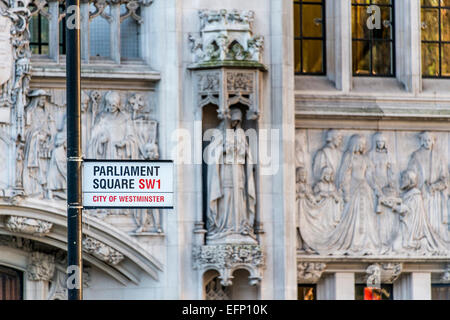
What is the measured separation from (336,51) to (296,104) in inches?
46.0

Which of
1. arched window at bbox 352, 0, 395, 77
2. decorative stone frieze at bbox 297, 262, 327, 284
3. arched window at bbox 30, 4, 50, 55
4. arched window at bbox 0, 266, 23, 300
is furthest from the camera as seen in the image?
arched window at bbox 352, 0, 395, 77

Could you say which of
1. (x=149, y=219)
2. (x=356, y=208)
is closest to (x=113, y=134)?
(x=149, y=219)

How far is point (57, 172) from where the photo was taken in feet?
66.4

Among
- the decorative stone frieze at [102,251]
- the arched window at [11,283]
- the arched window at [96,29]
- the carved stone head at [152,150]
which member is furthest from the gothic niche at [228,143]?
the arched window at [11,283]

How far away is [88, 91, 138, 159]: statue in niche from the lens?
67.0 ft

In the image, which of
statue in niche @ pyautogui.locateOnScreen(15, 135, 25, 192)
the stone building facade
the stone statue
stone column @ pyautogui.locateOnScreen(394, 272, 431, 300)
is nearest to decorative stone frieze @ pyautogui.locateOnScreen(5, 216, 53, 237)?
the stone building facade

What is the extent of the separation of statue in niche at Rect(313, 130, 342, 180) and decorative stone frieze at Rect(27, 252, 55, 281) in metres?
4.04

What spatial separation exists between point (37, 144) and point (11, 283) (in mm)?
1989

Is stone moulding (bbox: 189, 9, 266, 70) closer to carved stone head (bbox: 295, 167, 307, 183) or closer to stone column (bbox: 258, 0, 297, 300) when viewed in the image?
stone column (bbox: 258, 0, 297, 300)

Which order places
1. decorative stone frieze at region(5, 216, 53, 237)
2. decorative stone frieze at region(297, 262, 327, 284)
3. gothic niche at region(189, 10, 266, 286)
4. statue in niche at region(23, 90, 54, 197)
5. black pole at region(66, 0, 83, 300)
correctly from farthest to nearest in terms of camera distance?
decorative stone frieze at region(297, 262, 327, 284) < gothic niche at region(189, 10, 266, 286) < statue in niche at region(23, 90, 54, 197) < decorative stone frieze at region(5, 216, 53, 237) < black pole at region(66, 0, 83, 300)

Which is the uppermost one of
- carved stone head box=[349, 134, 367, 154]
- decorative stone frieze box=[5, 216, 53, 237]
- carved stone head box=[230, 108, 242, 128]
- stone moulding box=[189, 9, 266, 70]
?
stone moulding box=[189, 9, 266, 70]

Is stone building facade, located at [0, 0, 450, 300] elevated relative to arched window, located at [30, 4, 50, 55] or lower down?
lower down

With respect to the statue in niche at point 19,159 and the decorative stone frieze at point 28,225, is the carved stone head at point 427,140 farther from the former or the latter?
the statue in niche at point 19,159
